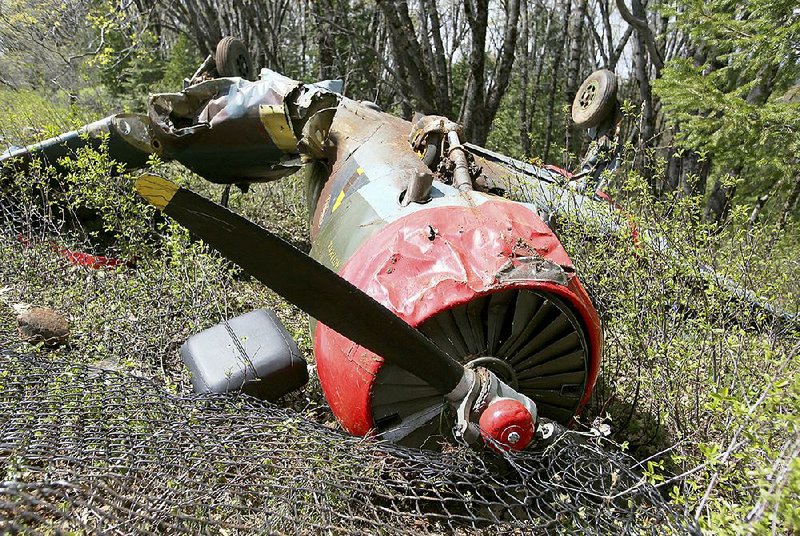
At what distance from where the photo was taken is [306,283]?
2387 mm

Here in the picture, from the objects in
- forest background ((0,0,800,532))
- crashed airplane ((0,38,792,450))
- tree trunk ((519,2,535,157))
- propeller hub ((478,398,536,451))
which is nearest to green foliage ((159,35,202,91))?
forest background ((0,0,800,532))

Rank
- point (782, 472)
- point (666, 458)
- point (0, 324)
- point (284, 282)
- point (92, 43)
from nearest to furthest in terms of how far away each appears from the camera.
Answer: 1. point (782, 472)
2. point (284, 282)
3. point (666, 458)
4. point (0, 324)
5. point (92, 43)

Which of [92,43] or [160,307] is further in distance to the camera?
[92,43]

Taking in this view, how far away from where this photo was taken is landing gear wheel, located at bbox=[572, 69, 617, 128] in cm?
577

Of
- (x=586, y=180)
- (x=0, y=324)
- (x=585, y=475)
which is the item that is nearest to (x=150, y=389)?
(x=0, y=324)

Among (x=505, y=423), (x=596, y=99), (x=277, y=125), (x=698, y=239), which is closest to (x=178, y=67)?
(x=277, y=125)

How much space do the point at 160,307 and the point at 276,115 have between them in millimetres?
2145

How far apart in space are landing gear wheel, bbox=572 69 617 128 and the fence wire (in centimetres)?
395

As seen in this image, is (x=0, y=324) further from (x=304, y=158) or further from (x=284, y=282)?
(x=284, y=282)

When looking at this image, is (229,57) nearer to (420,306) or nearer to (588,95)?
(588,95)

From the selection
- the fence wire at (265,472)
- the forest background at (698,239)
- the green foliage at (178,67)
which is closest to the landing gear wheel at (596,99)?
the forest background at (698,239)

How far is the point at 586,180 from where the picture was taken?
17.5 feet

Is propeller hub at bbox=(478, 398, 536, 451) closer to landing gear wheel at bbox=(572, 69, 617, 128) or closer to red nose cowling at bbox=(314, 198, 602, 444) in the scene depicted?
red nose cowling at bbox=(314, 198, 602, 444)

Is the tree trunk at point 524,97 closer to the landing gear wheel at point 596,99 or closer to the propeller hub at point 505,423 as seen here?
the landing gear wheel at point 596,99
